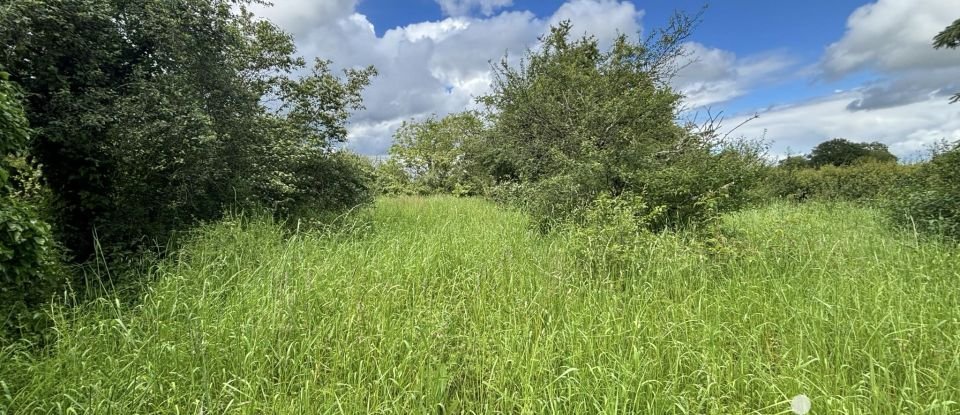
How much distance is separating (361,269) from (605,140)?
602cm

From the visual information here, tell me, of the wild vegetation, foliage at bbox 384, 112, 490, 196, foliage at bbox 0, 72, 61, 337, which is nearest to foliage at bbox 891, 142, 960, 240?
the wild vegetation

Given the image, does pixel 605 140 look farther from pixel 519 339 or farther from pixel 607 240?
pixel 519 339

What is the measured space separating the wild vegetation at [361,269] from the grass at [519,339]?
2cm

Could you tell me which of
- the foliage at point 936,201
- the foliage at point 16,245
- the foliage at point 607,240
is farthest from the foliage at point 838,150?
the foliage at point 16,245

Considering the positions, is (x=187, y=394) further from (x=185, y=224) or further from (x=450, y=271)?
(x=185, y=224)

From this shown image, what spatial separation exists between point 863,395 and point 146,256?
5.91 m

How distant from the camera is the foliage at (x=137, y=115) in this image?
4.34m

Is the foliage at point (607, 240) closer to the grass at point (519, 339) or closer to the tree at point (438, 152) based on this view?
the grass at point (519, 339)

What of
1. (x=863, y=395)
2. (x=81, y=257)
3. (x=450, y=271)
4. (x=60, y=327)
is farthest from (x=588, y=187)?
(x=81, y=257)

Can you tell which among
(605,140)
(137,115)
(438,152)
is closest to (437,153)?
(438,152)

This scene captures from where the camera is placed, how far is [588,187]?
263 inches

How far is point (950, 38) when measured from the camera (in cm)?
622

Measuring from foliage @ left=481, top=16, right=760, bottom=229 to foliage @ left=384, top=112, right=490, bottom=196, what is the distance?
8253 millimetres

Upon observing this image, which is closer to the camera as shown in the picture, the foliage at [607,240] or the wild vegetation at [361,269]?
the wild vegetation at [361,269]
